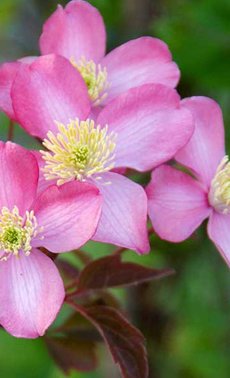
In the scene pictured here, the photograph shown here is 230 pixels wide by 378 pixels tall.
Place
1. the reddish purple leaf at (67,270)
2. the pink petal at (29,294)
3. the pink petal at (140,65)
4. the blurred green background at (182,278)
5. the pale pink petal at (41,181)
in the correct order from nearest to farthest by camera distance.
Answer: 1. the pink petal at (29,294)
2. the pale pink petal at (41,181)
3. the pink petal at (140,65)
4. the reddish purple leaf at (67,270)
5. the blurred green background at (182,278)

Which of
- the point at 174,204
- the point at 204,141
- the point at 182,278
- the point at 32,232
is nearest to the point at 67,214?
the point at 32,232

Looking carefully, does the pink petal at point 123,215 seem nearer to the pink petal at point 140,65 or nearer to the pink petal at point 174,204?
the pink petal at point 174,204

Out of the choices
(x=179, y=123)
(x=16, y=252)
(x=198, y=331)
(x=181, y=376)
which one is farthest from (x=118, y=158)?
(x=181, y=376)

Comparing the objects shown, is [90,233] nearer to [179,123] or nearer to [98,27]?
[179,123]

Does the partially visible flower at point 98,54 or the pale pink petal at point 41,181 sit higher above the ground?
the partially visible flower at point 98,54

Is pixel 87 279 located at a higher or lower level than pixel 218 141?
lower

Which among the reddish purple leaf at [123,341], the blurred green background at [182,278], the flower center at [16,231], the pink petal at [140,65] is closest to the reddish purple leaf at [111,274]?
the reddish purple leaf at [123,341]
